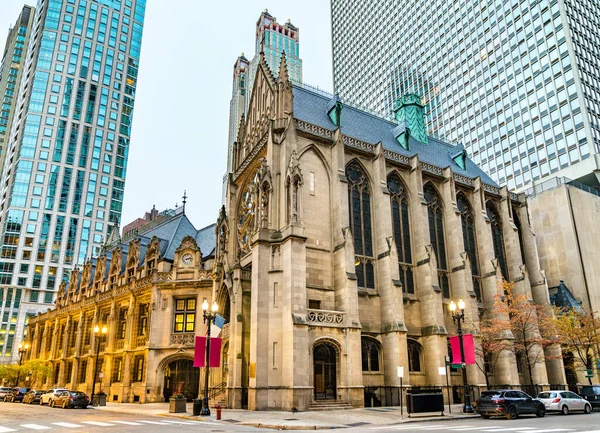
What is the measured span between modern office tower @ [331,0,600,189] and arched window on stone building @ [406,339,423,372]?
3730 centimetres

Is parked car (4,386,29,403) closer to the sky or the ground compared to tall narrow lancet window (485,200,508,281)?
closer to the ground

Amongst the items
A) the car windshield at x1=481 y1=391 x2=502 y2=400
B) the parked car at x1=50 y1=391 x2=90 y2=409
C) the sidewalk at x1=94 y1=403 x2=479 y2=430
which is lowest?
the sidewalk at x1=94 y1=403 x2=479 y2=430

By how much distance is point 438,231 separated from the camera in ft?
129

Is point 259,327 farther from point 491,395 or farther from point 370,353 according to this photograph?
point 491,395

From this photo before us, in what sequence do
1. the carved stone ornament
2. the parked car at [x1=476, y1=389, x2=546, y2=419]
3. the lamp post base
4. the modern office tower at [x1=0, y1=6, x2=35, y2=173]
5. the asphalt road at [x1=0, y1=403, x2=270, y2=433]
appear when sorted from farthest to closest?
1. the modern office tower at [x1=0, y1=6, x2=35, y2=173]
2. the carved stone ornament
3. the lamp post base
4. the parked car at [x1=476, y1=389, x2=546, y2=419]
5. the asphalt road at [x1=0, y1=403, x2=270, y2=433]

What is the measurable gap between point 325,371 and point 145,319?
2078cm

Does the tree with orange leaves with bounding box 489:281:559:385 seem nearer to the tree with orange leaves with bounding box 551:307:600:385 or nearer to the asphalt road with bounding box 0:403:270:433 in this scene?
the tree with orange leaves with bounding box 551:307:600:385

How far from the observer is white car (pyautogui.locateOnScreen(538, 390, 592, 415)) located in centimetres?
2456

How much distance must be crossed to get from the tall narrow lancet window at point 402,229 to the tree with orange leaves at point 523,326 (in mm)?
6733

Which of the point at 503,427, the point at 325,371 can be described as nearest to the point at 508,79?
the point at 325,371

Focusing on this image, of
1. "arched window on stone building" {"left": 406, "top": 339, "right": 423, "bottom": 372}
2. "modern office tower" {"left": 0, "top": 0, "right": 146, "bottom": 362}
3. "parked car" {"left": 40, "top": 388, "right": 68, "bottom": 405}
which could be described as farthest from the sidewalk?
"modern office tower" {"left": 0, "top": 0, "right": 146, "bottom": 362}

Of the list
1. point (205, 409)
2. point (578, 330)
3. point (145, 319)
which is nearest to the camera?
→ point (205, 409)

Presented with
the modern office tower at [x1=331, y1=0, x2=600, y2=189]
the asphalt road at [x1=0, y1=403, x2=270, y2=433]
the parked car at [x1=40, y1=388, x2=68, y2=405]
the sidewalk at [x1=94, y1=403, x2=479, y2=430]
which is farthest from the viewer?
the modern office tower at [x1=331, y1=0, x2=600, y2=189]

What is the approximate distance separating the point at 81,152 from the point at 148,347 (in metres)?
75.1
